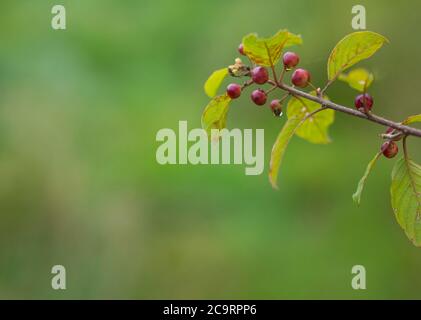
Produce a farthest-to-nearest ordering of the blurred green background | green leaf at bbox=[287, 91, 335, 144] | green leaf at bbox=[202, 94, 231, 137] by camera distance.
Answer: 1. the blurred green background
2. green leaf at bbox=[287, 91, 335, 144]
3. green leaf at bbox=[202, 94, 231, 137]

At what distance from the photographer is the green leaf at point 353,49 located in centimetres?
70

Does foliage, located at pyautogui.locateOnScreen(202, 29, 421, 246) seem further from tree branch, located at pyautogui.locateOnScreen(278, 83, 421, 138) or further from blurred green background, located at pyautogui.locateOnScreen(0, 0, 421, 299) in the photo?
blurred green background, located at pyautogui.locateOnScreen(0, 0, 421, 299)

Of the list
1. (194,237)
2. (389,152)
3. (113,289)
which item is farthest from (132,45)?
(389,152)

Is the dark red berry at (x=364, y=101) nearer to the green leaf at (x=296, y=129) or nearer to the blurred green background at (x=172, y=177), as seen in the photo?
the green leaf at (x=296, y=129)

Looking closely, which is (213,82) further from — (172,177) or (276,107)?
(172,177)

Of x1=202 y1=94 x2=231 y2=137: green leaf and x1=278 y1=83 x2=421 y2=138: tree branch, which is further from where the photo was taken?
x1=202 y1=94 x2=231 y2=137: green leaf

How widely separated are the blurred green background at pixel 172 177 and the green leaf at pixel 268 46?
167 cm

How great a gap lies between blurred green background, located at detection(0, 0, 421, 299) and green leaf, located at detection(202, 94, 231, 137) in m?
1.59

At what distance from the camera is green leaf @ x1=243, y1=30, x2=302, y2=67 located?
66 cm

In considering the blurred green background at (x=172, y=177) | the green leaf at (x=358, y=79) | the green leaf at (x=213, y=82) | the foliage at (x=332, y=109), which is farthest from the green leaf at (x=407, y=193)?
the blurred green background at (x=172, y=177)

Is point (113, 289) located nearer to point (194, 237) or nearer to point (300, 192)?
point (194, 237)

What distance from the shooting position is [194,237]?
2367 mm

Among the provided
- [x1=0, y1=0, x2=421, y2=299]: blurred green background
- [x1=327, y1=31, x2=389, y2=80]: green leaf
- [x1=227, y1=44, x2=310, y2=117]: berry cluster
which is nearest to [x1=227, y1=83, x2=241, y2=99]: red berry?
[x1=227, y1=44, x2=310, y2=117]: berry cluster

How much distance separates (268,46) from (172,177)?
1.79 meters
